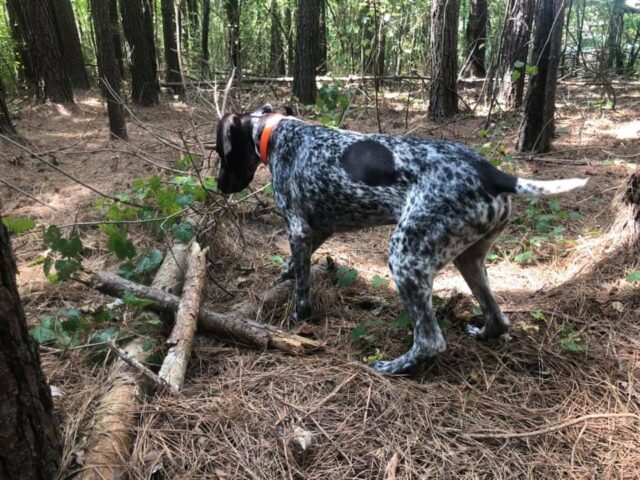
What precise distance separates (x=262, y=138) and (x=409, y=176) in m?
1.42

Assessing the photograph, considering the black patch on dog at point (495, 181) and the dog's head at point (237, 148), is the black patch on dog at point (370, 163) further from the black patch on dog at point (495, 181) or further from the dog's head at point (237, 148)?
the dog's head at point (237, 148)

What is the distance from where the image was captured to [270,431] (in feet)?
7.94

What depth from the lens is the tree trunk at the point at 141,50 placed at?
10.5 m

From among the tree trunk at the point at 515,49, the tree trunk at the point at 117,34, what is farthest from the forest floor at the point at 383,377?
the tree trunk at the point at 117,34

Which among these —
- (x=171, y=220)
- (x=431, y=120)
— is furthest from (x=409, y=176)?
(x=431, y=120)

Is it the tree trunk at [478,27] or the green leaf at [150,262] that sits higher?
the tree trunk at [478,27]

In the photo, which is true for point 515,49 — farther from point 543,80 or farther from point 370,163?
point 370,163

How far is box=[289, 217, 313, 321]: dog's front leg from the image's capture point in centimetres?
367

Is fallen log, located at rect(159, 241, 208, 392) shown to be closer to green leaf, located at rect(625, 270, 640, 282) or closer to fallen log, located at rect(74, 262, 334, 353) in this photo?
fallen log, located at rect(74, 262, 334, 353)

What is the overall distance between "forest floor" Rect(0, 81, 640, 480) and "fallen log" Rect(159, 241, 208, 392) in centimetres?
11

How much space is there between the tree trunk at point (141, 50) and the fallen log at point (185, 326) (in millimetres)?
8213

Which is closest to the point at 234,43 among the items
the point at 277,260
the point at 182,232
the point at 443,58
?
the point at 443,58

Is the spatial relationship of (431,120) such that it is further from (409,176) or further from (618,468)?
(618,468)

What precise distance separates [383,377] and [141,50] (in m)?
10.1
